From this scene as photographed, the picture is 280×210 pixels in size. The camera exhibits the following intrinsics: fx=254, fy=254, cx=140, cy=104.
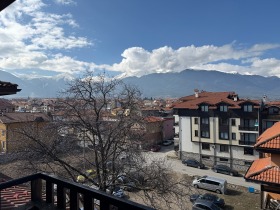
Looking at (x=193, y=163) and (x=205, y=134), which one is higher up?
(x=205, y=134)

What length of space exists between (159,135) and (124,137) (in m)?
39.3

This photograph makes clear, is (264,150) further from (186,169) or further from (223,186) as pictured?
(186,169)

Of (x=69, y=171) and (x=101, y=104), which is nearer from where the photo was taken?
(x=69, y=171)

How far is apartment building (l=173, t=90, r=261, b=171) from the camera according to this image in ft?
108

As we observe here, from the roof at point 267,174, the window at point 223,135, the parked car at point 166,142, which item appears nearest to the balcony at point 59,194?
the roof at point 267,174

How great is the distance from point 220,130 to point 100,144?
26.0 metres

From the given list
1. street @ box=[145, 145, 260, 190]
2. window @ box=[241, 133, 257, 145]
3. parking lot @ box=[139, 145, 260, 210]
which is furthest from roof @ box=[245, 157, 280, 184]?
window @ box=[241, 133, 257, 145]

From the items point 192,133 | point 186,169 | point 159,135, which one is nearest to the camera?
point 186,169

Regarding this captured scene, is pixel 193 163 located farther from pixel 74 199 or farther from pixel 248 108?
pixel 74 199

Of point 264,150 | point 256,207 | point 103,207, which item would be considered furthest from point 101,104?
point 256,207

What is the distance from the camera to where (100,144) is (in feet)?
41.7

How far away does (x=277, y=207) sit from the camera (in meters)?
9.08

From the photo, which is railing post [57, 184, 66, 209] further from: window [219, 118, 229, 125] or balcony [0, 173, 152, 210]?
window [219, 118, 229, 125]

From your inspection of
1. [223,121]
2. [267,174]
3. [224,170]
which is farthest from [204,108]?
[267,174]
